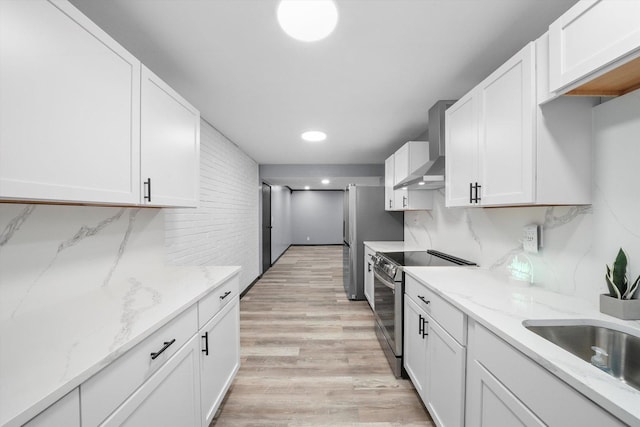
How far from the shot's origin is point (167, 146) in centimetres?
161

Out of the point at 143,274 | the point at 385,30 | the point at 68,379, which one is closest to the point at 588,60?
the point at 385,30

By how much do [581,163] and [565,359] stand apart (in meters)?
0.97

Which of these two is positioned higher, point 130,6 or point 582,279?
point 130,6

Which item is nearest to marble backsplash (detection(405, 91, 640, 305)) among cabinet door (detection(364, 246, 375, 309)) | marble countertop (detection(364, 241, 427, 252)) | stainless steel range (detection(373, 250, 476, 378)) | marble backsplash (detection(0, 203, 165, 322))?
stainless steel range (detection(373, 250, 476, 378))

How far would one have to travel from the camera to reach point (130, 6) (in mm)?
1243

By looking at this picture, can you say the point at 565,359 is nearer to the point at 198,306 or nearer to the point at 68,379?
the point at 68,379

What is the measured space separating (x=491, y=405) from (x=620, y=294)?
2.38 ft

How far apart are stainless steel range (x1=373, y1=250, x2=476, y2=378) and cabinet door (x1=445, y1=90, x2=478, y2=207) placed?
0.68 metres

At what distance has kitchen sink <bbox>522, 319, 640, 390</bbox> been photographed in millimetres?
966

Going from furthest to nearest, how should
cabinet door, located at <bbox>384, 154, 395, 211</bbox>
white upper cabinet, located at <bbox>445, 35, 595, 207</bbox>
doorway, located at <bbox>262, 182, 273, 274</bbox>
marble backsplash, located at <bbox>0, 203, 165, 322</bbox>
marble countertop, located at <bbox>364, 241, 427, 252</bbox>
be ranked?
1. doorway, located at <bbox>262, 182, 273, 274</bbox>
2. cabinet door, located at <bbox>384, 154, 395, 211</bbox>
3. marble countertop, located at <bbox>364, 241, 427, 252</bbox>
4. white upper cabinet, located at <bbox>445, 35, 595, 207</bbox>
5. marble backsplash, located at <bbox>0, 203, 165, 322</bbox>

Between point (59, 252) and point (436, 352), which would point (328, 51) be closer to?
point (59, 252)

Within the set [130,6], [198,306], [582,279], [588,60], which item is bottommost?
[198,306]

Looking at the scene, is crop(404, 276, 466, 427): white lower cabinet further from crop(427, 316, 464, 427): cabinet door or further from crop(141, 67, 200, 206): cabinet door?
crop(141, 67, 200, 206): cabinet door

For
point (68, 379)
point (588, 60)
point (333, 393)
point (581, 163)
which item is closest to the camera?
point (68, 379)
